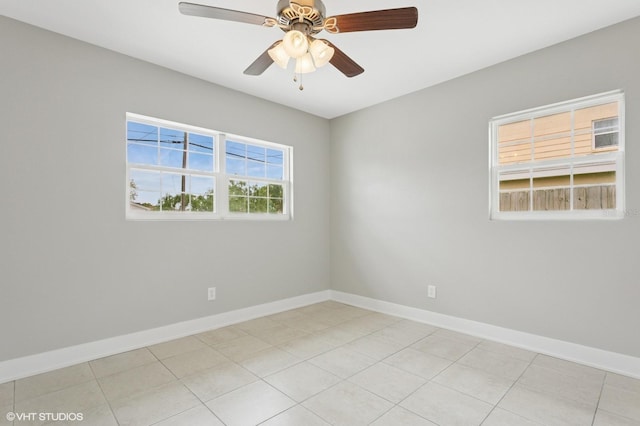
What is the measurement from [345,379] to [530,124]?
289 centimetres

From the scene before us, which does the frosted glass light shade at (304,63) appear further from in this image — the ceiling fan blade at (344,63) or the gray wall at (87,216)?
the gray wall at (87,216)

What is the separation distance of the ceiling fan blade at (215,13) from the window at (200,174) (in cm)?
171

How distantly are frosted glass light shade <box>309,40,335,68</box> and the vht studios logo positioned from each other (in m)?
2.66

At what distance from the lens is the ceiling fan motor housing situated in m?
1.72

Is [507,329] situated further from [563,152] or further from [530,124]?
[530,124]

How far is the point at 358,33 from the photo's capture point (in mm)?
2639

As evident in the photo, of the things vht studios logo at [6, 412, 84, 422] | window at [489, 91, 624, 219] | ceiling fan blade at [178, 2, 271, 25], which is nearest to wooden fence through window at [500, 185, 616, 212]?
window at [489, 91, 624, 219]

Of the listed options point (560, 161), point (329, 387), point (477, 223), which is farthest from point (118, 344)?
point (560, 161)

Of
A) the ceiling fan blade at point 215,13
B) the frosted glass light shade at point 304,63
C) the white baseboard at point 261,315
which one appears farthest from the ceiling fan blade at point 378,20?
the white baseboard at point 261,315

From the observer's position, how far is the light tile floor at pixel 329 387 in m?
1.93

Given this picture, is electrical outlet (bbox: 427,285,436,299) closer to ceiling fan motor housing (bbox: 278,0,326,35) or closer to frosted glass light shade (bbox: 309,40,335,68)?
frosted glass light shade (bbox: 309,40,335,68)

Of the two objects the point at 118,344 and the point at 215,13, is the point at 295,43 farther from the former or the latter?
the point at 118,344

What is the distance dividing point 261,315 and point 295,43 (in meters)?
3.15

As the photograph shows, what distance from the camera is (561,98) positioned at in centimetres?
279
